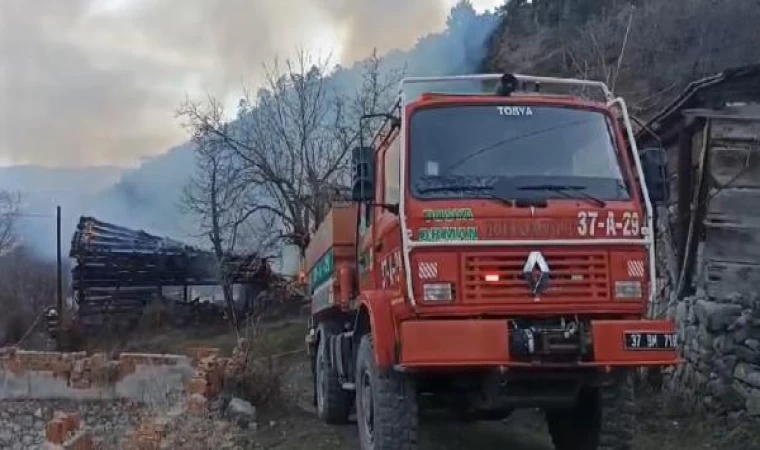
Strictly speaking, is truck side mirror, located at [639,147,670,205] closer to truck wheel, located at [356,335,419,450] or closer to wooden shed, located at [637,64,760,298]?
truck wheel, located at [356,335,419,450]

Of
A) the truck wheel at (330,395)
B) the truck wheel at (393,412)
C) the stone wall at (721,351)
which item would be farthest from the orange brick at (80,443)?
the stone wall at (721,351)

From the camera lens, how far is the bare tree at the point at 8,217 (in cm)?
4316

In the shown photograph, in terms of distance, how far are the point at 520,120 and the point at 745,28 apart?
20.0 meters

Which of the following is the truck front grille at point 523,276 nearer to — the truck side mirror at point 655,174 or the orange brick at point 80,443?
the truck side mirror at point 655,174

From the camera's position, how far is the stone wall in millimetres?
9844

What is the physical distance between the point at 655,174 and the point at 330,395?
17.2 feet

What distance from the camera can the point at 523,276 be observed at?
22.5ft

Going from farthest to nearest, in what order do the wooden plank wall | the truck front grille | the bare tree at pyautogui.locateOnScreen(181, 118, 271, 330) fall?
the bare tree at pyautogui.locateOnScreen(181, 118, 271, 330) < the wooden plank wall < the truck front grille

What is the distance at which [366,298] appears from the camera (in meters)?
7.82

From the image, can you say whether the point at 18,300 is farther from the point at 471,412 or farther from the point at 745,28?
the point at 471,412

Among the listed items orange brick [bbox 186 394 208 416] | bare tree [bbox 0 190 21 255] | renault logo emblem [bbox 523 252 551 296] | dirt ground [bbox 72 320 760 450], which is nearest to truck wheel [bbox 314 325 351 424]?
A: dirt ground [bbox 72 320 760 450]

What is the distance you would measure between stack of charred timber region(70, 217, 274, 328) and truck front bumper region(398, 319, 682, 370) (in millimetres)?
22054

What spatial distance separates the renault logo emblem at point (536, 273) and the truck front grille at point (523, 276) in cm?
2

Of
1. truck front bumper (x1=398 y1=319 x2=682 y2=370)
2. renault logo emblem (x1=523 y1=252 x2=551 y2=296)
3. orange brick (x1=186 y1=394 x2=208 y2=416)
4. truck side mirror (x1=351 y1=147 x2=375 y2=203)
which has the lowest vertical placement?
orange brick (x1=186 y1=394 x2=208 y2=416)
